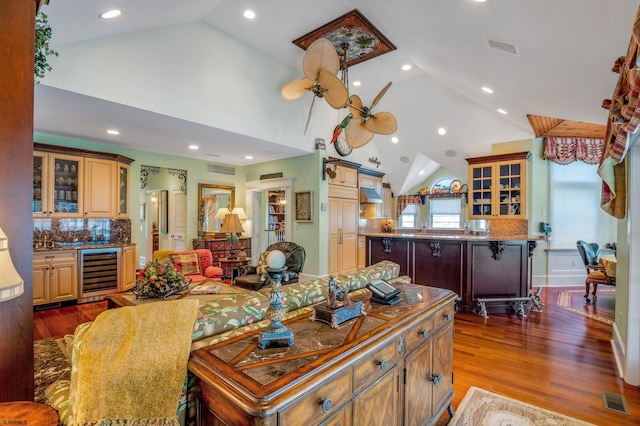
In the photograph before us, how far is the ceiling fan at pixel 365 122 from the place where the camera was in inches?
148

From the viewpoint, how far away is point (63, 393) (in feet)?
4.32

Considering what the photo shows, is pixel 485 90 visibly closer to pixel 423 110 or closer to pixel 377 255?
pixel 423 110

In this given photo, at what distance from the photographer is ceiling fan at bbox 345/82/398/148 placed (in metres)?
3.76

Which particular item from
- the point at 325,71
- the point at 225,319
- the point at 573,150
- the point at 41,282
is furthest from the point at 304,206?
the point at 573,150

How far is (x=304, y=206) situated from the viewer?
641 centimetres

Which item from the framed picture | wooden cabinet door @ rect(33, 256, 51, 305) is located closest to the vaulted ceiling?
the framed picture

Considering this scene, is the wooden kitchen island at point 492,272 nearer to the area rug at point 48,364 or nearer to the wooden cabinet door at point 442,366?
the wooden cabinet door at point 442,366

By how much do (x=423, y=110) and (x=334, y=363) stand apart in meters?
6.58

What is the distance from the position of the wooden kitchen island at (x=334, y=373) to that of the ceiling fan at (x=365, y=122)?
253cm

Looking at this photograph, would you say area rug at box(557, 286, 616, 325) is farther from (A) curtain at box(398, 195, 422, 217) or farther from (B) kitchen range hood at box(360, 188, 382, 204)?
(A) curtain at box(398, 195, 422, 217)

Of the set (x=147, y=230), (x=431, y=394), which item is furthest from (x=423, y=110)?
(x=147, y=230)

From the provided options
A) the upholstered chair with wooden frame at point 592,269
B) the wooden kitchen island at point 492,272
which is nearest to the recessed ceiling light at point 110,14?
the wooden kitchen island at point 492,272

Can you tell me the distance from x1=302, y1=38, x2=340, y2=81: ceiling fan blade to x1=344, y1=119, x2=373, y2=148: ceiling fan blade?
3.12ft

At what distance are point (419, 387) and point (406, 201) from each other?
7.92 meters
